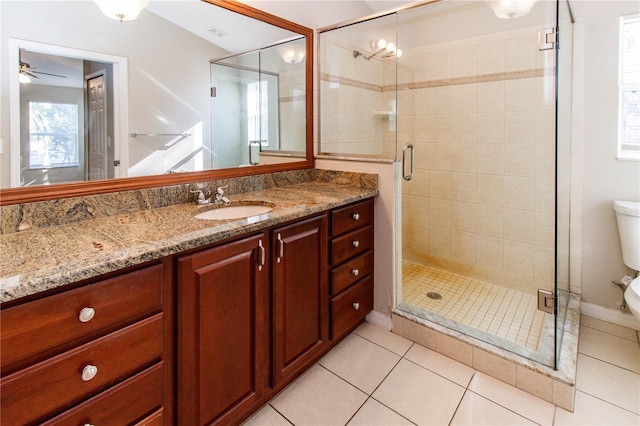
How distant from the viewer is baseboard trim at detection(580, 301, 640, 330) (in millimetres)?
2209

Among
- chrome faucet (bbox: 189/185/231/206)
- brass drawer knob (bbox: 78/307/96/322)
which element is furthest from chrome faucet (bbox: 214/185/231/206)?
brass drawer knob (bbox: 78/307/96/322)

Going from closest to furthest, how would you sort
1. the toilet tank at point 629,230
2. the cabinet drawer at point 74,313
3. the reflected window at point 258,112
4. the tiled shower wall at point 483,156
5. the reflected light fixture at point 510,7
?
the cabinet drawer at point 74,313 < the toilet tank at point 629,230 < the reflected window at point 258,112 < the reflected light fixture at point 510,7 < the tiled shower wall at point 483,156

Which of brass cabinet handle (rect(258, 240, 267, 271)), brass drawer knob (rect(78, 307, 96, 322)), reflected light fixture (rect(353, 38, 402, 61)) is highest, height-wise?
reflected light fixture (rect(353, 38, 402, 61))

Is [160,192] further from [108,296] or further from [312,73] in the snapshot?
[312,73]

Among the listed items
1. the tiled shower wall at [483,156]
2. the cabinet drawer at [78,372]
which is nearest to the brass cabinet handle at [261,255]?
the cabinet drawer at [78,372]

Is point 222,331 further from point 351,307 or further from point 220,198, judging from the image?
point 351,307

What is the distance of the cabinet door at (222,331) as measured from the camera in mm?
1193

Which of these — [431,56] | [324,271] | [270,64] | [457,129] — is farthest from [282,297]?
[431,56]

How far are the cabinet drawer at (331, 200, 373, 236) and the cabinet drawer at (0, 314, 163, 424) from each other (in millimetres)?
983

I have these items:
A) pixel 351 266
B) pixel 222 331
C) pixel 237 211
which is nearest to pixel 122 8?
pixel 237 211

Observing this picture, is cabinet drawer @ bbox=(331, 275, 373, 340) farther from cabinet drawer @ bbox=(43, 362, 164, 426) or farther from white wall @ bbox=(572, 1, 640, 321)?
white wall @ bbox=(572, 1, 640, 321)

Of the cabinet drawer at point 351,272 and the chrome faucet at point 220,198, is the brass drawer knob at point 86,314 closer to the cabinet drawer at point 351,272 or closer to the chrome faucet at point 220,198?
the chrome faucet at point 220,198

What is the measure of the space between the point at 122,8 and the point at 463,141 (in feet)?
7.86

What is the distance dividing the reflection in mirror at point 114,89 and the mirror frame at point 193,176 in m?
0.03
